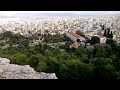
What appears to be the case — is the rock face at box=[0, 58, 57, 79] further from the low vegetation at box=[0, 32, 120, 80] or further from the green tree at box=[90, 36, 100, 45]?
the green tree at box=[90, 36, 100, 45]

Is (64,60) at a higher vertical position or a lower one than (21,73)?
higher

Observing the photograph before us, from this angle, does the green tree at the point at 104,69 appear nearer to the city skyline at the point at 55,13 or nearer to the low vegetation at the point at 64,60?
the low vegetation at the point at 64,60

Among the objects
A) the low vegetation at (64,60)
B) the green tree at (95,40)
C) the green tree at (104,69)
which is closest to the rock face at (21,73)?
the low vegetation at (64,60)

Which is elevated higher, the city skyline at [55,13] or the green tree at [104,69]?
the city skyline at [55,13]

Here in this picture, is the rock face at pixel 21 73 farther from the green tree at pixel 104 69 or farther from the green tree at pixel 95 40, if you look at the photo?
the green tree at pixel 95 40

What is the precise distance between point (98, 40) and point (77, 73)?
649 millimetres

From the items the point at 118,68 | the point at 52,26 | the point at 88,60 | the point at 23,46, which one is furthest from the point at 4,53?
the point at 118,68

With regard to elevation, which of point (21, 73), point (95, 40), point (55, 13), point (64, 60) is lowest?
point (21, 73)

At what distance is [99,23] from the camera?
762 cm

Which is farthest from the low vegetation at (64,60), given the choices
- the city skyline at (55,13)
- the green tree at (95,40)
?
the city skyline at (55,13)

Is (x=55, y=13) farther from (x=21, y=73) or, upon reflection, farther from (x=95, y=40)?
(x=21, y=73)

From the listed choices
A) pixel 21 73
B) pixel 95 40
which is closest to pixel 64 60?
pixel 95 40

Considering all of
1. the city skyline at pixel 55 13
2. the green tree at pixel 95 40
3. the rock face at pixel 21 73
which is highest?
the city skyline at pixel 55 13

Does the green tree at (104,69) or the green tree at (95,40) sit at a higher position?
the green tree at (95,40)
